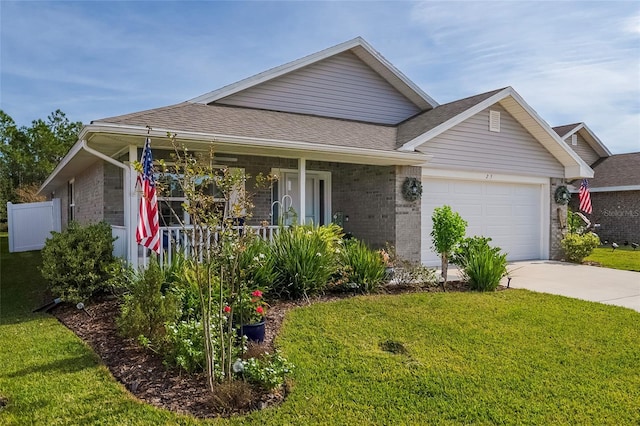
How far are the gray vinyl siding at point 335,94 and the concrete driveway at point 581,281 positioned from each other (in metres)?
6.07

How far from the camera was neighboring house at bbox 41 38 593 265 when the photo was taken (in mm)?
9438

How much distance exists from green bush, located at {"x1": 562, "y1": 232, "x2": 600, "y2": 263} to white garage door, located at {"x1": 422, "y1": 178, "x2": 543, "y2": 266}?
0.72 metres

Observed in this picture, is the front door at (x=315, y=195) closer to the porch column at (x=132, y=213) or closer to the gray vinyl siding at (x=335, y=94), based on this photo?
the gray vinyl siding at (x=335, y=94)

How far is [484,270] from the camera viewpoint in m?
8.16

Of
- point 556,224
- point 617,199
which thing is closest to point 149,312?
point 556,224

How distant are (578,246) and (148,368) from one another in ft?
40.5

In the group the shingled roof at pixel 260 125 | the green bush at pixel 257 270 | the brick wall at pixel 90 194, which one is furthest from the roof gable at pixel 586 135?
the brick wall at pixel 90 194

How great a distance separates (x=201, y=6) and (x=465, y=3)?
19.2 ft

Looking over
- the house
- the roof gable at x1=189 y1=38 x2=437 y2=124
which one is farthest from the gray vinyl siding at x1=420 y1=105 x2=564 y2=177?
the house

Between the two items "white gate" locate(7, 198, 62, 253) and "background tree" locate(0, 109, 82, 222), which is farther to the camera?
"background tree" locate(0, 109, 82, 222)

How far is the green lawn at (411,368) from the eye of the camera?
3.74m

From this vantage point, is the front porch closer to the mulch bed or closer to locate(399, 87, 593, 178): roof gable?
locate(399, 87, 593, 178): roof gable

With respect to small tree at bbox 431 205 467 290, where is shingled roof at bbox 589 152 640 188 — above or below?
above

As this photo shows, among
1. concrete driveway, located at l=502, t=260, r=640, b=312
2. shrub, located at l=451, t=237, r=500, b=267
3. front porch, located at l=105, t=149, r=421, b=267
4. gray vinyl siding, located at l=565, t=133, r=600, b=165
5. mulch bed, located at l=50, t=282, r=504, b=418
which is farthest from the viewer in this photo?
gray vinyl siding, located at l=565, t=133, r=600, b=165
